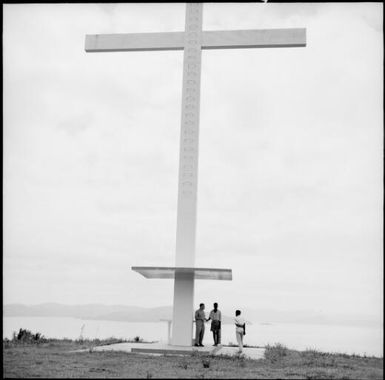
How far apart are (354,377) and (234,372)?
7.00 feet

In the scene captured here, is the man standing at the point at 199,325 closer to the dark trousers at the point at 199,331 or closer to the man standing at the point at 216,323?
the dark trousers at the point at 199,331

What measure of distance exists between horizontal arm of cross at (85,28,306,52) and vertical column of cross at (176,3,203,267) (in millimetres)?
358

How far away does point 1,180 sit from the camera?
16.8 feet

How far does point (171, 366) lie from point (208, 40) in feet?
27.9

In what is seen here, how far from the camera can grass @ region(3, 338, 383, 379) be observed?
8242mm

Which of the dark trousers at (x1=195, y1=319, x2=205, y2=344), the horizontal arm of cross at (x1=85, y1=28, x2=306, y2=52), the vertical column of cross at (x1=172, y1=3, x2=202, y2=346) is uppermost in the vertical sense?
the horizontal arm of cross at (x1=85, y1=28, x2=306, y2=52)

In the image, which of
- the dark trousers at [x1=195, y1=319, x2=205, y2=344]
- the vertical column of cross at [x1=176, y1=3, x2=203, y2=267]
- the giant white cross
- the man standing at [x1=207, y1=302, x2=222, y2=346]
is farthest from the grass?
the vertical column of cross at [x1=176, y1=3, x2=203, y2=267]

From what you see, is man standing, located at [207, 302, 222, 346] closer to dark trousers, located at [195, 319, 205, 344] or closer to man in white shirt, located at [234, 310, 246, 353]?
dark trousers, located at [195, 319, 205, 344]

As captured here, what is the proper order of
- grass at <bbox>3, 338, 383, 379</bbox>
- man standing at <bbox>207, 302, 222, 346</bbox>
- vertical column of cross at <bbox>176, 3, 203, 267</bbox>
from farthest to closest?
man standing at <bbox>207, 302, 222, 346</bbox>
vertical column of cross at <bbox>176, 3, 203, 267</bbox>
grass at <bbox>3, 338, 383, 379</bbox>

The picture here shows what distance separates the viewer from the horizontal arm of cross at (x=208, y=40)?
1362 centimetres

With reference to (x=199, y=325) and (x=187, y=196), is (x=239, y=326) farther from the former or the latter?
(x=187, y=196)

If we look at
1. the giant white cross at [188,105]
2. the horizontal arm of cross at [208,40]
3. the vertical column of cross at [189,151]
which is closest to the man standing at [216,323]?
the giant white cross at [188,105]

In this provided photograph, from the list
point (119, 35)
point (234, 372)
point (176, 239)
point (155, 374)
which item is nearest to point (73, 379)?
point (155, 374)

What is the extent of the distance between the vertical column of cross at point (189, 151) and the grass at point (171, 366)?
2.70 meters
